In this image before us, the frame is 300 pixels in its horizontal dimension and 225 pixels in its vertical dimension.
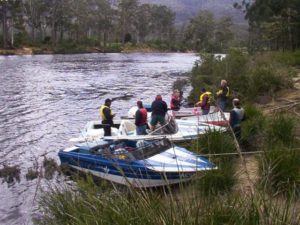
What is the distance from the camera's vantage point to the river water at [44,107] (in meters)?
13.6

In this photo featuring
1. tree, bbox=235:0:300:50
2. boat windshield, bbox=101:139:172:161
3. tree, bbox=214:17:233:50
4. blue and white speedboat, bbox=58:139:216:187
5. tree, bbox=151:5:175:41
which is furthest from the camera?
tree, bbox=151:5:175:41

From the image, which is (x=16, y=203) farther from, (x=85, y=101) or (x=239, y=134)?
(x=85, y=101)

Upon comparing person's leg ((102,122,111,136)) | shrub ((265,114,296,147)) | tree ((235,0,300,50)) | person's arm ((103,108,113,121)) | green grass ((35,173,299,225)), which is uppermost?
tree ((235,0,300,50))

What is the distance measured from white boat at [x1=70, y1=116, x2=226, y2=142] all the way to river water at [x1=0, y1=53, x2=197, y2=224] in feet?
5.44

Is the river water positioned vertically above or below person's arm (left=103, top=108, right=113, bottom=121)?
below

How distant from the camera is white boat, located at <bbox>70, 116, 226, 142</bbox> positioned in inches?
625

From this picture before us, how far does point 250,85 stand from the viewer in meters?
24.1

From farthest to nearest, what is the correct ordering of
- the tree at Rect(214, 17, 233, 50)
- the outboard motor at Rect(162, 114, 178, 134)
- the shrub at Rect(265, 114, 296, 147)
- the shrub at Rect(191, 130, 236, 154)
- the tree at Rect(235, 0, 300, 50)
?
the tree at Rect(214, 17, 233, 50) → the tree at Rect(235, 0, 300, 50) → the outboard motor at Rect(162, 114, 178, 134) → the shrub at Rect(265, 114, 296, 147) → the shrub at Rect(191, 130, 236, 154)

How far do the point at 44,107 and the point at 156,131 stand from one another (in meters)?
14.9

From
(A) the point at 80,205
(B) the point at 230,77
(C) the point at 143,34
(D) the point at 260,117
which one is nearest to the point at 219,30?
(C) the point at 143,34

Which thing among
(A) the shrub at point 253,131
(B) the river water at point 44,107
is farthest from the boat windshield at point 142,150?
(A) the shrub at point 253,131

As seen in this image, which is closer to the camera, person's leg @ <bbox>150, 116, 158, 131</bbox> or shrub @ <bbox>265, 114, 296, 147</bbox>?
shrub @ <bbox>265, 114, 296, 147</bbox>

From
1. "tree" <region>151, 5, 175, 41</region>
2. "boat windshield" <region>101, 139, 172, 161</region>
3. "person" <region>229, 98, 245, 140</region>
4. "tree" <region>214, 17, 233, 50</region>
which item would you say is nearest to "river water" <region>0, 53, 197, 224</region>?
"boat windshield" <region>101, 139, 172, 161</region>

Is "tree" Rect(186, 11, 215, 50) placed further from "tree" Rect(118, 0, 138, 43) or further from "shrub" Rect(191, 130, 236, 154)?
"shrub" Rect(191, 130, 236, 154)
